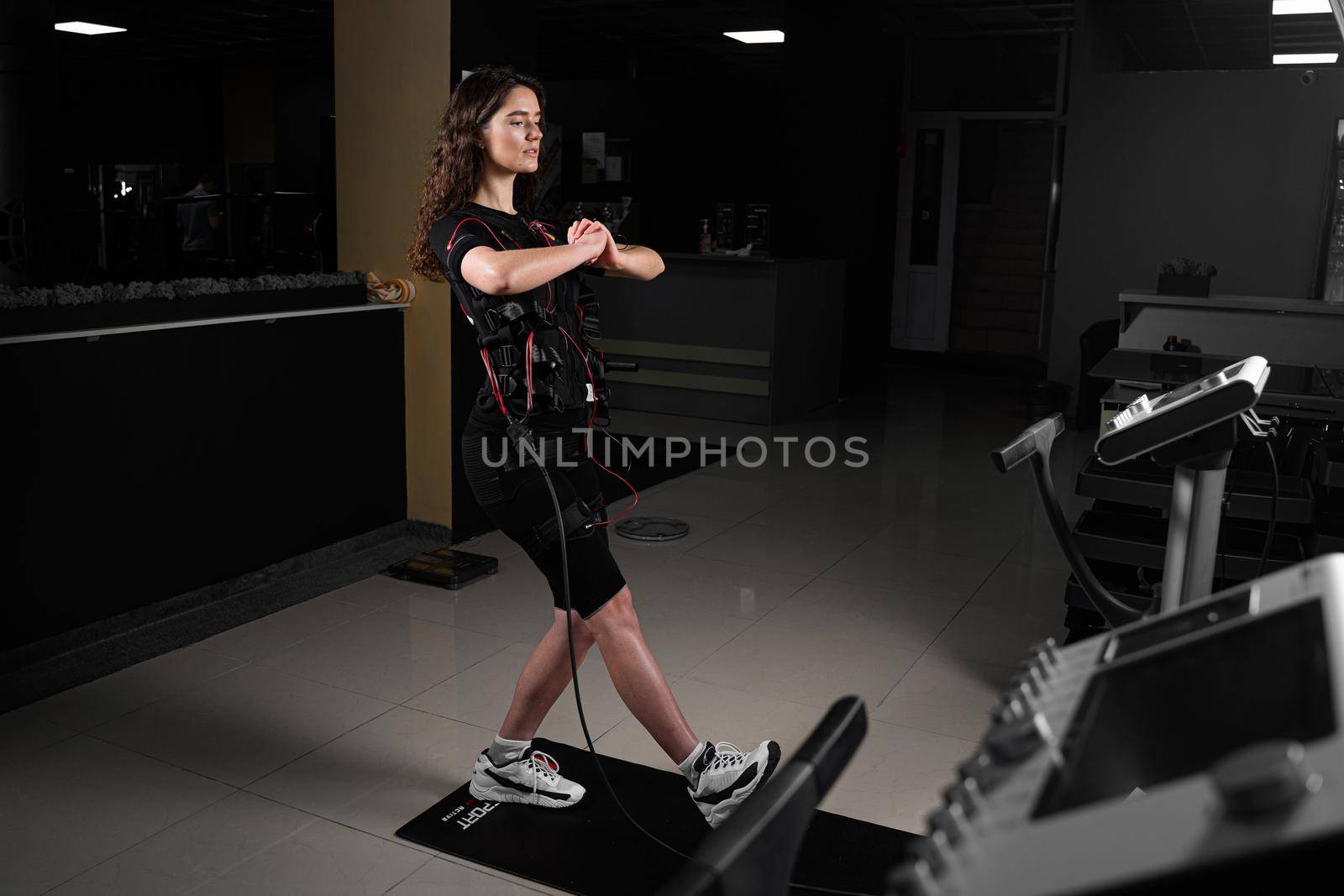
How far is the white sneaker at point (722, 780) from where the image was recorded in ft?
7.77

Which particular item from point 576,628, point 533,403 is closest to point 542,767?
point 576,628

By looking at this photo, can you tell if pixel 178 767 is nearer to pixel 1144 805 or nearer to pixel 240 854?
pixel 240 854

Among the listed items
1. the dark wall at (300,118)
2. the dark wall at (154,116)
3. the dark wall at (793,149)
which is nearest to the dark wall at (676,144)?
the dark wall at (793,149)

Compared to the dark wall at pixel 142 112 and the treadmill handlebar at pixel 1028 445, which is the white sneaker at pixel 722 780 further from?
the dark wall at pixel 142 112

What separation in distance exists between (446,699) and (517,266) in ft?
4.83

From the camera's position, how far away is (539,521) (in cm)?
224

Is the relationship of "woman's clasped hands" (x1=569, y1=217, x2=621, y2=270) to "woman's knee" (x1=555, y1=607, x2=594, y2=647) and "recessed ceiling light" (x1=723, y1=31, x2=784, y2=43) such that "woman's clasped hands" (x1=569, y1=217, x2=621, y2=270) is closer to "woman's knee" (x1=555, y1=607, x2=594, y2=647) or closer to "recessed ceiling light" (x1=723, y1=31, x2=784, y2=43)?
"woman's knee" (x1=555, y1=607, x2=594, y2=647)

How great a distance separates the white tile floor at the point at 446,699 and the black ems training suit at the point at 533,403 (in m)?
0.67

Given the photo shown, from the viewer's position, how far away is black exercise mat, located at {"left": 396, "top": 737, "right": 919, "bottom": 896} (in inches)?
88.8

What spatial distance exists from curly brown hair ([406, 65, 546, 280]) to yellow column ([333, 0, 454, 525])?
2049 mm

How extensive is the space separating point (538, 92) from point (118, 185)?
12.6 m

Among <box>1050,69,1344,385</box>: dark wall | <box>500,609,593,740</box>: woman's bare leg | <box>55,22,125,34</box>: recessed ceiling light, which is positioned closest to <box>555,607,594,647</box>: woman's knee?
<box>500,609,593,740</box>: woman's bare leg

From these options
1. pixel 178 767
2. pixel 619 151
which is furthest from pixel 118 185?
pixel 178 767

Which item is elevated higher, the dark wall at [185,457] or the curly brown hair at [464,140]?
the curly brown hair at [464,140]
